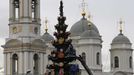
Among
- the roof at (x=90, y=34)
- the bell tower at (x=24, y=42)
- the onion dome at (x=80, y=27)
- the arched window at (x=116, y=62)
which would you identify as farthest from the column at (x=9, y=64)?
the arched window at (x=116, y=62)

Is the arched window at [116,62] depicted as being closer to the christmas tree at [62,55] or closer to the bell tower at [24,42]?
the bell tower at [24,42]

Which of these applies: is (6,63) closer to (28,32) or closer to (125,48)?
(28,32)

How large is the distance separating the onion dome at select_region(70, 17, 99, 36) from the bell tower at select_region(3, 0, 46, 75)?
1411 centimetres

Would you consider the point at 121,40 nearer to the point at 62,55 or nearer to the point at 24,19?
the point at 24,19

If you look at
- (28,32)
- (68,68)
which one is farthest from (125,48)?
(68,68)

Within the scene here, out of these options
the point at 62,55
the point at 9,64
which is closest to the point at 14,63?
the point at 9,64

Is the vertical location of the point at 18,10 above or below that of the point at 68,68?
above

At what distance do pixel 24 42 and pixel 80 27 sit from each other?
1792cm

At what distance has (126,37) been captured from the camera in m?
82.9

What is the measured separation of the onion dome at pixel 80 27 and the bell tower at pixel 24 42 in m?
14.1

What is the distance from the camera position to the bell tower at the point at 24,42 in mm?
65938

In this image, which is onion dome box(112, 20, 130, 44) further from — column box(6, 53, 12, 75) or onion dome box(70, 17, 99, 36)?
column box(6, 53, 12, 75)

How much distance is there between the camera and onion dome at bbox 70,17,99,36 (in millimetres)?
82125

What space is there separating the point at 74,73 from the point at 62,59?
2.13ft
